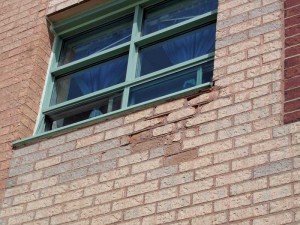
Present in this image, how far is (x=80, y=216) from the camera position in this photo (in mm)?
6492

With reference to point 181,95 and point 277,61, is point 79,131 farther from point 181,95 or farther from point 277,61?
point 277,61

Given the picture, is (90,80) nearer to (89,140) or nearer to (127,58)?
(127,58)

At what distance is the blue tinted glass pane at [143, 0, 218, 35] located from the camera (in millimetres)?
7641

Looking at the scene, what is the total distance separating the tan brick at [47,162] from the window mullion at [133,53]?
806mm

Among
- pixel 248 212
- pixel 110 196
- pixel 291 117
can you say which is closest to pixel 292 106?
pixel 291 117

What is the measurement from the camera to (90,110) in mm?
7637

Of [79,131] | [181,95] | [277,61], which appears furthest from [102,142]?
[277,61]

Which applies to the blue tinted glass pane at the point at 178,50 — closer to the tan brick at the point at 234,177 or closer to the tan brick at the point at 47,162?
the tan brick at the point at 47,162

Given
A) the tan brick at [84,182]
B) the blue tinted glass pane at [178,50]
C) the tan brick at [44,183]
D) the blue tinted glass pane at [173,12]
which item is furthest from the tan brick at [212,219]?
the blue tinted glass pane at [173,12]

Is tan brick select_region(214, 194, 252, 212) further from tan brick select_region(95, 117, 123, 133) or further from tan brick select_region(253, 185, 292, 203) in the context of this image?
tan brick select_region(95, 117, 123, 133)

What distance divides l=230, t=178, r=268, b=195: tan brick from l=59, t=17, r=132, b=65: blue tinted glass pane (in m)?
2.64

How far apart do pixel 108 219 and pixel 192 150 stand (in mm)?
894

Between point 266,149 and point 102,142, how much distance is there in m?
1.65

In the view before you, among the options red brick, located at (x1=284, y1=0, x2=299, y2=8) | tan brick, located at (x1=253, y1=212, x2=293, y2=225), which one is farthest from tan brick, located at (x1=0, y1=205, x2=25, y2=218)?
red brick, located at (x1=284, y1=0, x2=299, y2=8)
